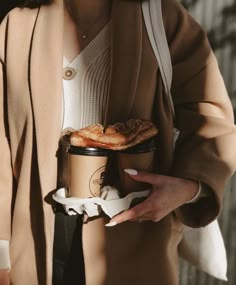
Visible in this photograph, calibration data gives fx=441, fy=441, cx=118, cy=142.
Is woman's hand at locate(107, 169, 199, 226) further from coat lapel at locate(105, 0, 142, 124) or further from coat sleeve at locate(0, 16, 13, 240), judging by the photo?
coat sleeve at locate(0, 16, 13, 240)

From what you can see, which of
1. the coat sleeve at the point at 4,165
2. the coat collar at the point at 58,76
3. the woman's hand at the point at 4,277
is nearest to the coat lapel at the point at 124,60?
the coat collar at the point at 58,76

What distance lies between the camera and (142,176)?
866 millimetres

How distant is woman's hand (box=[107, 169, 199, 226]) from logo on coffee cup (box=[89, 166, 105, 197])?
0.19ft

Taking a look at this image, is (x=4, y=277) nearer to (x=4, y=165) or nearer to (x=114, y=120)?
(x=4, y=165)

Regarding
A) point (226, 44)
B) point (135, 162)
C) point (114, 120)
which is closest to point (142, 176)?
point (135, 162)

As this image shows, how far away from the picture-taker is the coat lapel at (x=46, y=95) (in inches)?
37.8

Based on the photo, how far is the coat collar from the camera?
95 centimetres

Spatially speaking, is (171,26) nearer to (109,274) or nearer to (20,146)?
(20,146)

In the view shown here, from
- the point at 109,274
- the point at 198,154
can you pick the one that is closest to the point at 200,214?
the point at 198,154

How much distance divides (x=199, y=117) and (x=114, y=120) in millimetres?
201

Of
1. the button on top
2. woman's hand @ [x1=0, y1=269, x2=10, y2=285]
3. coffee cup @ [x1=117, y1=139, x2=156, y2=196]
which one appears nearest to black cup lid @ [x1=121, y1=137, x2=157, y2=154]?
coffee cup @ [x1=117, y1=139, x2=156, y2=196]

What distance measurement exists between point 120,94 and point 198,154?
218mm

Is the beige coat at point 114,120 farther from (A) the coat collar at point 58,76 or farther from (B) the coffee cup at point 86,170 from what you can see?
(B) the coffee cup at point 86,170

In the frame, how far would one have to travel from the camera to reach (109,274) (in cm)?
100
